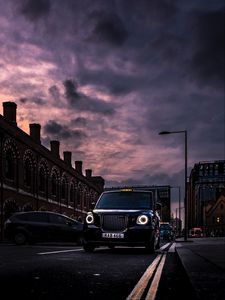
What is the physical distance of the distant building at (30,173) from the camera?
1300 inches

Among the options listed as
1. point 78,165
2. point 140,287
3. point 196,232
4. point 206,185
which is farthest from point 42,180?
point 206,185

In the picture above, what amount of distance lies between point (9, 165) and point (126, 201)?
71.6 feet

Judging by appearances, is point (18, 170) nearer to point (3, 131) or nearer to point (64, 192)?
point (3, 131)

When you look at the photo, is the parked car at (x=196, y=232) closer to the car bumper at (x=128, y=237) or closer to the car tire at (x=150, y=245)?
the car tire at (x=150, y=245)

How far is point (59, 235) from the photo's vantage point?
21.5 m

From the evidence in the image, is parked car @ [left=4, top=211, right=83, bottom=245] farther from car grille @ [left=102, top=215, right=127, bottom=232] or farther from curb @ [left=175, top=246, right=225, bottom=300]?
curb @ [left=175, top=246, right=225, bottom=300]

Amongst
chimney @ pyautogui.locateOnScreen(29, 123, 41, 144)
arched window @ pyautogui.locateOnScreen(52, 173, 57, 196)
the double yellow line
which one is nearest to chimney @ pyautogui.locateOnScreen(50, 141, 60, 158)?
arched window @ pyautogui.locateOnScreen(52, 173, 57, 196)

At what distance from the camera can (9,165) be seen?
34469 millimetres

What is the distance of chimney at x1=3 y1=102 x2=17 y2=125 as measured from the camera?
36.5m

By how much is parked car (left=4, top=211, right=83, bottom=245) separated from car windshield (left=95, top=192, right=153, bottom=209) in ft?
25.0

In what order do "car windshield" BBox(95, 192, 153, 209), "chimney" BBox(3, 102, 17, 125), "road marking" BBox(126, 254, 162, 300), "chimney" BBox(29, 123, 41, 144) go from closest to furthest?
"road marking" BBox(126, 254, 162, 300) < "car windshield" BBox(95, 192, 153, 209) < "chimney" BBox(3, 102, 17, 125) < "chimney" BBox(29, 123, 41, 144)

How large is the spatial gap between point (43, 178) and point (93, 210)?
29.6 meters

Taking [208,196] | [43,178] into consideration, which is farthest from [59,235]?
[208,196]

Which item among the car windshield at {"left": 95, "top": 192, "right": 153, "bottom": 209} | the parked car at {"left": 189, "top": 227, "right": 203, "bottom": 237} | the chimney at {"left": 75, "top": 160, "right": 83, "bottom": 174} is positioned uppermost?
the chimney at {"left": 75, "top": 160, "right": 83, "bottom": 174}
